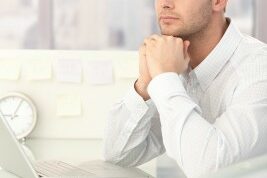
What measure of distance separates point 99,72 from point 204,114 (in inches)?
23.1

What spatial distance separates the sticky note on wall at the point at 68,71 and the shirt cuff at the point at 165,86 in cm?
70

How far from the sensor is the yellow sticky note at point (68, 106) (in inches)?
60.8

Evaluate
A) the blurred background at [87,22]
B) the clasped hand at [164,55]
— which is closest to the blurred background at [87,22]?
the blurred background at [87,22]

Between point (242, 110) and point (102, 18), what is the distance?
243 cm

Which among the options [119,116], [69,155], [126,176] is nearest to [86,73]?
[69,155]

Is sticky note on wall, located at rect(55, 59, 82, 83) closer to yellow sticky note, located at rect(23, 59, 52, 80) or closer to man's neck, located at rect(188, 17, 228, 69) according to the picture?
yellow sticky note, located at rect(23, 59, 52, 80)

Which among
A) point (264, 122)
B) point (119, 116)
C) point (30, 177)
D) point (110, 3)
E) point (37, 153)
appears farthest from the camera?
point (110, 3)

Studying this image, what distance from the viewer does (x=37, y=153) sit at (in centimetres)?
154

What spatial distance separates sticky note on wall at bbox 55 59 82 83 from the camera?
1.55 metres

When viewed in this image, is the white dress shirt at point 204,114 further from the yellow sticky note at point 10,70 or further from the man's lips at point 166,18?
the yellow sticky note at point 10,70

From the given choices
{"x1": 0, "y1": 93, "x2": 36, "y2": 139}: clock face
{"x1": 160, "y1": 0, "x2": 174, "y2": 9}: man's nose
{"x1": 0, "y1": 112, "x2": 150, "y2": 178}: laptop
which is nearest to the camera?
{"x1": 0, "y1": 112, "x2": 150, "y2": 178}: laptop

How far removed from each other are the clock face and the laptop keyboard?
2.05ft

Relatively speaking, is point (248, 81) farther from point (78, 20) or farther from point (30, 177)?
point (78, 20)

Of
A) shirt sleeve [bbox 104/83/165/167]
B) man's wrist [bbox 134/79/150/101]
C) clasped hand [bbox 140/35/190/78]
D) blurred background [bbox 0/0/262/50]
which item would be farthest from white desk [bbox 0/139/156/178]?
blurred background [bbox 0/0/262/50]
